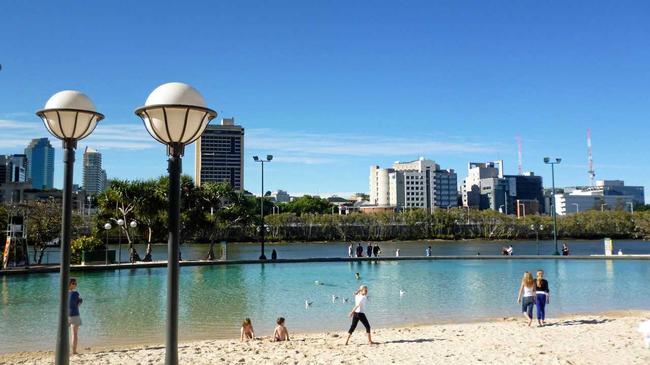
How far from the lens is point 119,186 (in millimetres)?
52312

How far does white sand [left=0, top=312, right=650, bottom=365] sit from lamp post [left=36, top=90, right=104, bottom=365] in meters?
5.00

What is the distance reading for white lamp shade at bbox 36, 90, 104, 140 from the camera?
8492mm

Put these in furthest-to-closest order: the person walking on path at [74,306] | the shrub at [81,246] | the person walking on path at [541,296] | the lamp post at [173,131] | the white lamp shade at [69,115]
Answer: the shrub at [81,246] → the person walking on path at [541,296] → the person walking on path at [74,306] → the white lamp shade at [69,115] → the lamp post at [173,131]

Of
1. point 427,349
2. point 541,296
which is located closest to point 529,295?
point 541,296

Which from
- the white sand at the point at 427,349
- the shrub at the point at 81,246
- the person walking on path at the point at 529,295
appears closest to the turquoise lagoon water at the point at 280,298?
the white sand at the point at 427,349

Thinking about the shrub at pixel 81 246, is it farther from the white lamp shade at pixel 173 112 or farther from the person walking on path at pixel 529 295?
the white lamp shade at pixel 173 112

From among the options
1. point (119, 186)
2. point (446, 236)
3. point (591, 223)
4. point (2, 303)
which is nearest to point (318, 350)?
point (2, 303)

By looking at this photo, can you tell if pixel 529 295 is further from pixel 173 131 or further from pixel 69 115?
pixel 69 115

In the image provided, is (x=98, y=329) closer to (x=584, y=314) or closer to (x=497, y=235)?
(x=584, y=314)

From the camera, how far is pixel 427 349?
47.8 ft

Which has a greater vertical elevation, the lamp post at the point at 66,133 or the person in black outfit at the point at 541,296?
the lamp post at the point at 66,133

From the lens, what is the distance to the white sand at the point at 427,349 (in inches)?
522

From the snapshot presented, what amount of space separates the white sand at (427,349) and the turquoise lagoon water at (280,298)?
8.22ft

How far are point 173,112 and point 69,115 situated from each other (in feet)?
9.68
